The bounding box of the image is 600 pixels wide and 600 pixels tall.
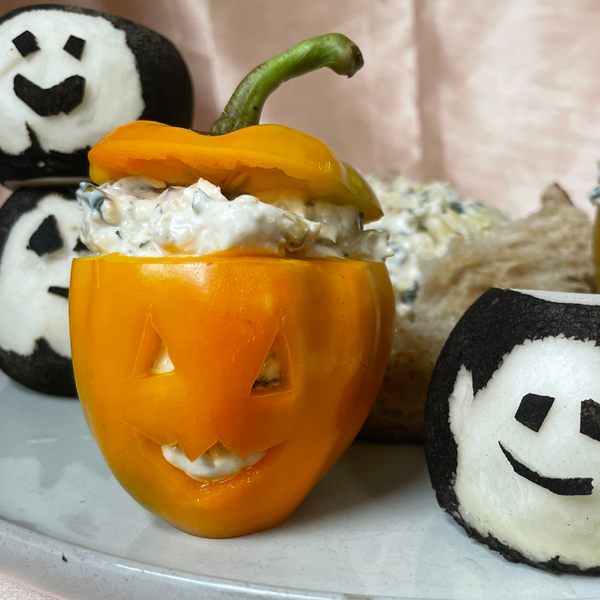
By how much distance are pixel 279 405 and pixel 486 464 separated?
0.19 m

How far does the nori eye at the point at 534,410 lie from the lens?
1.81ft

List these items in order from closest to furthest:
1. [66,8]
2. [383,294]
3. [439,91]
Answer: [383,294], [66,8], [439,91]

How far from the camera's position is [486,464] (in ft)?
1.95

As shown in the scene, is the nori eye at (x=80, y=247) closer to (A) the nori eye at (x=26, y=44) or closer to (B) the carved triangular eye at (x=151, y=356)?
(A) the nori eye at (x=26, y=44)

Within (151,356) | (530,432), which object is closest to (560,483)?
(530,432)

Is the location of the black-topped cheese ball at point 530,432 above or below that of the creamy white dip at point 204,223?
below

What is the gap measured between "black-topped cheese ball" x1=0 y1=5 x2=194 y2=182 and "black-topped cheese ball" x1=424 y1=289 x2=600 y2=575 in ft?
2.00

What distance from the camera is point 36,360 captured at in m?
0.99

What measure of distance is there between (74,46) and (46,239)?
10.8 inches

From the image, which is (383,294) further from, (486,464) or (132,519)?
(132,519)

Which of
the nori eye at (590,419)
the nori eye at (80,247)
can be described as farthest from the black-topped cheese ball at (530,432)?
the nori eye at (80,247)

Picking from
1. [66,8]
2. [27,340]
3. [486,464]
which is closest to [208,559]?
[486,464]

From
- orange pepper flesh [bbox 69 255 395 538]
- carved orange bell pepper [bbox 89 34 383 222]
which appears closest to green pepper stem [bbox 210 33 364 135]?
carved orange bell pepper [bbox 89 34 383 222]

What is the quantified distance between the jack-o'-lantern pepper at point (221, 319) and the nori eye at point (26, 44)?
13.8 inches
